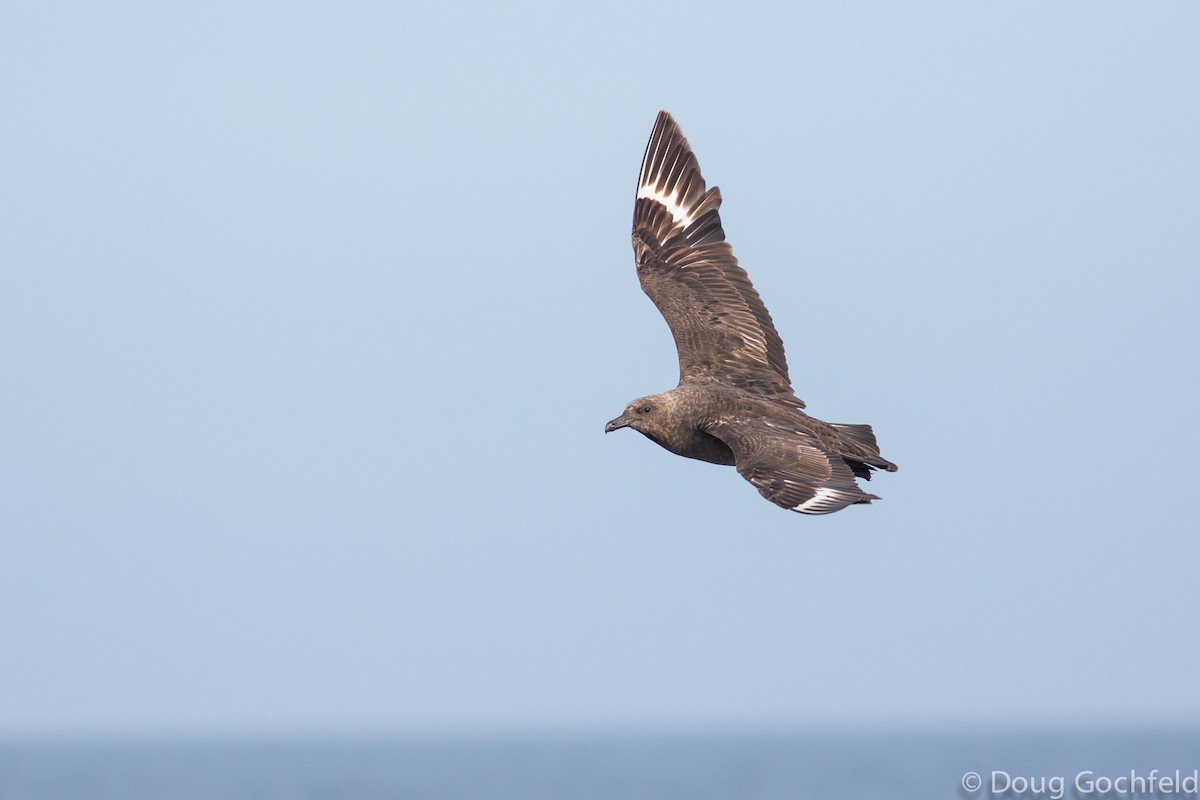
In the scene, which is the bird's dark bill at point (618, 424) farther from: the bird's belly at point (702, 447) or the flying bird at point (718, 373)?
the bird's belly at point (702, 447)

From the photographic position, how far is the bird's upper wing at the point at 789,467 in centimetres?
1457

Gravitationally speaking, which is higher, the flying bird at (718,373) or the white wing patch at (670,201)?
the white wing patch at (670,201)

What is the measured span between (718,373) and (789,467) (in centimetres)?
273

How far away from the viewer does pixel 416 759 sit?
146 m

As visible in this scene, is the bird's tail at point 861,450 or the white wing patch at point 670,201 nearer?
the bird's tail at point 861,450

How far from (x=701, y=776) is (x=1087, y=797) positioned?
4778 centimetres

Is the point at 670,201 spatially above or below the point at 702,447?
above

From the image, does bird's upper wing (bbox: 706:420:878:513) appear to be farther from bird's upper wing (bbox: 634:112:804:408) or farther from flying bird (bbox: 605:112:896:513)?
bird's upper wing (bbox: 634:112:804:408)

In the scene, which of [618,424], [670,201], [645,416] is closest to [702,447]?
[645,416]

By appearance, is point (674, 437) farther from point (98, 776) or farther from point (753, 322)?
point (98, 776)

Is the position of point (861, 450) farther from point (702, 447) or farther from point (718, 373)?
point (718, 373)

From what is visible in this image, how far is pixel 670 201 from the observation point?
19312mm

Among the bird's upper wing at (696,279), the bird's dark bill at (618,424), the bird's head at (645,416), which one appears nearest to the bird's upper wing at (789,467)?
the bird's head at (645,416)

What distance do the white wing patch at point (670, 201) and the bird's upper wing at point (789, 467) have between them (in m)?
3.12
